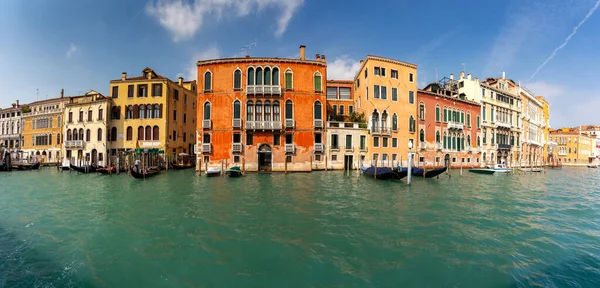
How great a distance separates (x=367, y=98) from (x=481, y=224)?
653 inches

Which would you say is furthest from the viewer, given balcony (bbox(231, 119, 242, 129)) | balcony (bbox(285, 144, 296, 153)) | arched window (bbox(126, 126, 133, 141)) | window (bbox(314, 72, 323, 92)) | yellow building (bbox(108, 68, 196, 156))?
arched window (bbox(126, 126, 133, 141))

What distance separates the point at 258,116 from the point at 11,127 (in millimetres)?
34591

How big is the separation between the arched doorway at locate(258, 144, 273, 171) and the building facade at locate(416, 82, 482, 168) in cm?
1379

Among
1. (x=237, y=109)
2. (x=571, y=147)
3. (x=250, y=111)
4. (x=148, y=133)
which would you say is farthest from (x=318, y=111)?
(x=571, y=147)

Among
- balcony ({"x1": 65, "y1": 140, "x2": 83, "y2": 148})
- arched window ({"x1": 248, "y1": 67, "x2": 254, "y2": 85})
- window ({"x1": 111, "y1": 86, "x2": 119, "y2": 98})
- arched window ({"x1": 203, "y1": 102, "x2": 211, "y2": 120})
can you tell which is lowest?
balcony ({"x1": 65, "y1": 140, "x2": 83, "y2": 148})

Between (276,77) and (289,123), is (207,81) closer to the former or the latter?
(276,77)

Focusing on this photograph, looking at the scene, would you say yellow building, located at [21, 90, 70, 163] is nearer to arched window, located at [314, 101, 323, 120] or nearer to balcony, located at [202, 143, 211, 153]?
balcony, located at [202, 143, 211, 153]

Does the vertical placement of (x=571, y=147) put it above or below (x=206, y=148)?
above

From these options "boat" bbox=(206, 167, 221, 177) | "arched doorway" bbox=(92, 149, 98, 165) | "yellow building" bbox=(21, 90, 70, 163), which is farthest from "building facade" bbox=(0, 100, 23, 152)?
"boat" bbox=(206, 167, 221, 177)

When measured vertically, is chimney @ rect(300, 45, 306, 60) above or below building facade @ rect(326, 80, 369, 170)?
above

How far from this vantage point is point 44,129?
1144 inches

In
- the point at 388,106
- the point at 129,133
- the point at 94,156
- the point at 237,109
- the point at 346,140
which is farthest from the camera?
the point at 94,156

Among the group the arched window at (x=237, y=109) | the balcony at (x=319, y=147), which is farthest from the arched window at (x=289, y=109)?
the arched window at (x=237, y=109)

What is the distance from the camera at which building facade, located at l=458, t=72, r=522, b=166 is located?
27.9 meters
